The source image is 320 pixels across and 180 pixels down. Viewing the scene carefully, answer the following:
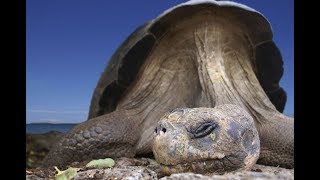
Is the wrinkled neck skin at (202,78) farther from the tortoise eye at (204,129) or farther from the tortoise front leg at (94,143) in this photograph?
the tortoise eye at (204,129)

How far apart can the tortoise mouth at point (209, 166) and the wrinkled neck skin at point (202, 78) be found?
1.26m

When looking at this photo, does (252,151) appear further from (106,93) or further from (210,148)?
(106,93)

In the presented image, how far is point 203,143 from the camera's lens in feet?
9.45

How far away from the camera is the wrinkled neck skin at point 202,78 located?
4.28 m

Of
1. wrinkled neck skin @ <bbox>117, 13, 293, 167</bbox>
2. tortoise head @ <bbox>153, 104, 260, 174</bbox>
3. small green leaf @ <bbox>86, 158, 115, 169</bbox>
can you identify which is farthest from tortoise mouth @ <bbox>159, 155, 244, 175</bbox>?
wrinkled neck skin @ <bbox>117, 13, 293, 167</bbox>

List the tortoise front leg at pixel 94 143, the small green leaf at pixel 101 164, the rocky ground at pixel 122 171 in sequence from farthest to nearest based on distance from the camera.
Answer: the tortoise front leg at pixel 94 143 < the small green leaf at pixel 101 164 < the rocky ground at pixel 122 171

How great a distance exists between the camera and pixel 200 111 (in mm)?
3061

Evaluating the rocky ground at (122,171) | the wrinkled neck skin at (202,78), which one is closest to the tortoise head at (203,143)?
the rocky ground at (122,171)

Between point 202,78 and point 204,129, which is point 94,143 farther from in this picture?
point 204,129

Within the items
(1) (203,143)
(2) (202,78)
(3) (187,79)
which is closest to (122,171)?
(1) (203,143)

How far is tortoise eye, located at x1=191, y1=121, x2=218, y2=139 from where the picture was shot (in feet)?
9.49
